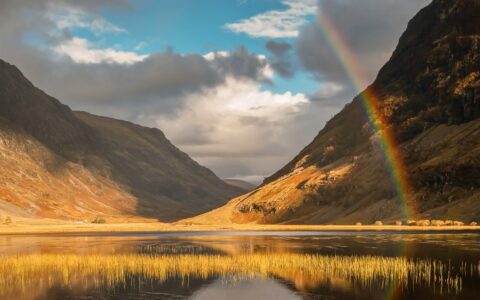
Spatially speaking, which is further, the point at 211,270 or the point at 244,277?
the point at 211,270

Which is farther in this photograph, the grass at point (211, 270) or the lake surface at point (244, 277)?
the grass at point (211, 270)

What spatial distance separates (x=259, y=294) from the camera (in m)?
39.8

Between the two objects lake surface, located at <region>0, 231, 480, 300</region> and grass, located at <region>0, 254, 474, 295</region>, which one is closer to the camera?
lake surface, located at <region>0, 231, 480, 300</region>

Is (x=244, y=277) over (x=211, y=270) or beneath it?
beneath

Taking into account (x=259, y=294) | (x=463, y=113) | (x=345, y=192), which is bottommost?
(x=259, y=294)

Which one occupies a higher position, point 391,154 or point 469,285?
point 391,154

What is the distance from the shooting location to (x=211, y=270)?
172ft

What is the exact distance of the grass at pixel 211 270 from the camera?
4425cm

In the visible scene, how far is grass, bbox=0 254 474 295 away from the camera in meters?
44.2

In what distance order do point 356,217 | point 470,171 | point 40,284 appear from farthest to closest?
1. point 356,217
2. point 470,171
3. point 40,284

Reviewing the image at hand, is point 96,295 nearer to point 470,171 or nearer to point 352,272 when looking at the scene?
point 352,272

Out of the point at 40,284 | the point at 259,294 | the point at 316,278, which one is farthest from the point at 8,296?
the point at 316,278

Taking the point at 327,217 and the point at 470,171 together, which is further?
the point at 327,217

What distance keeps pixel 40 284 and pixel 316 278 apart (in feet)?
74.0
